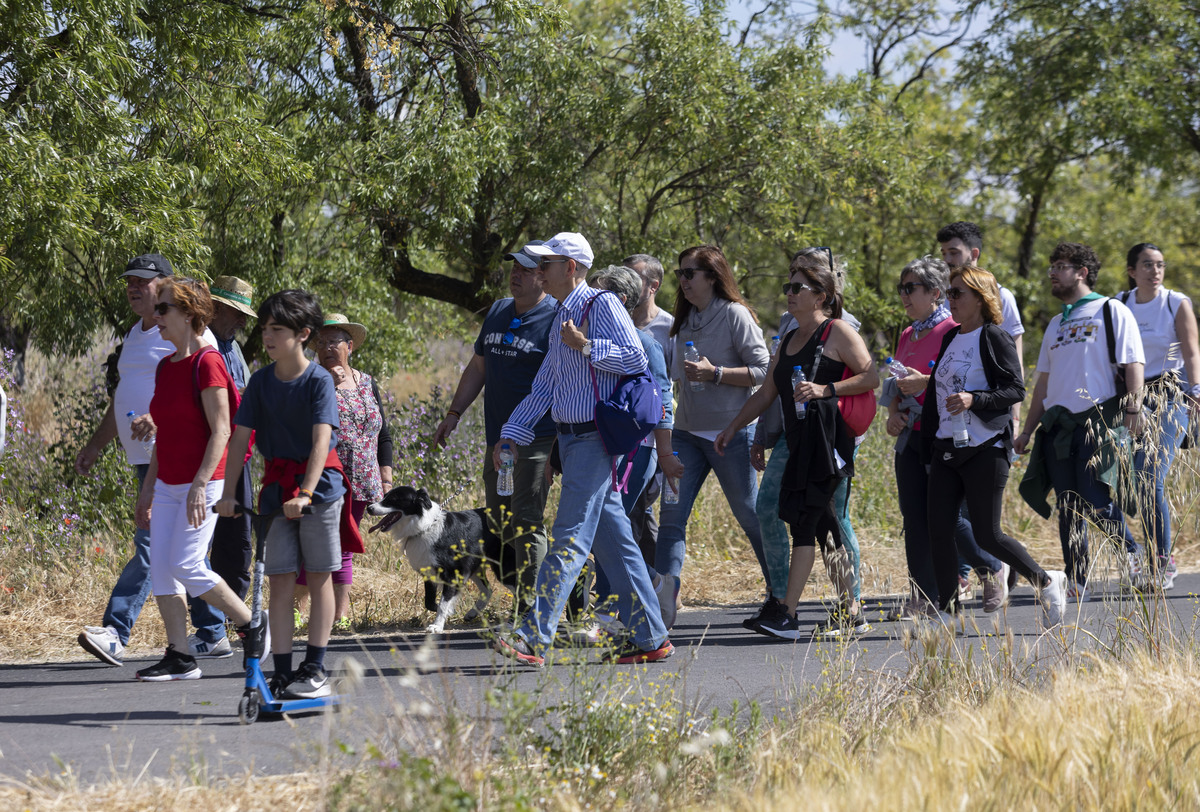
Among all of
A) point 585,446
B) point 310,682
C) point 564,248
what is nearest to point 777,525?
point 585,446

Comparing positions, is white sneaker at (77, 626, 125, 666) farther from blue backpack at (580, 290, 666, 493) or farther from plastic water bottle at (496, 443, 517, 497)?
blue backpack at (580, 290, 666, 493)

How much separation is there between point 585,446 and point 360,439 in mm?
1517

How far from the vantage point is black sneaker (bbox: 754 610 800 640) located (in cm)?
638

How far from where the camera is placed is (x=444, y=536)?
678cm

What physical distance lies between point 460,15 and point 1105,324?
23.6 ft

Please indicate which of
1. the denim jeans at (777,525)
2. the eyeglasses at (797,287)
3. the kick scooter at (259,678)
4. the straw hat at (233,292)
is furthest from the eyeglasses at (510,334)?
the kick scooter at (259,678)

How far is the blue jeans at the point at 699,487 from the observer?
6.51m

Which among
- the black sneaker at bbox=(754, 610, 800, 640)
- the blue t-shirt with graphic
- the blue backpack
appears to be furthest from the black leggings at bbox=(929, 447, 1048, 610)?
the blue t-shirt with graphic

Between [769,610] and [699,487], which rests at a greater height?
[699,487]

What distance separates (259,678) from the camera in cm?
463

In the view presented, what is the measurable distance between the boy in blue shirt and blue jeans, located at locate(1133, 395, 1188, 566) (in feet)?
11.4

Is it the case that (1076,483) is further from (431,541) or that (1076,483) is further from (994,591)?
(431,541)

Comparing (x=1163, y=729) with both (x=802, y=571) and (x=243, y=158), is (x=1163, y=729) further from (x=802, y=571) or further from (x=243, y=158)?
(x=243, y=158)

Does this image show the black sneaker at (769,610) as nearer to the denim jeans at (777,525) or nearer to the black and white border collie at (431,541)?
the denim jeans at (777,525)
